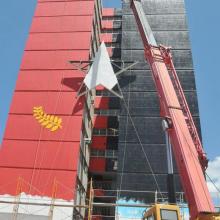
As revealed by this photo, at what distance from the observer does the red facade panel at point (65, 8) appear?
4775 cm

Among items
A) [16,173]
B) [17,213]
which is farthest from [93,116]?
[17,213]

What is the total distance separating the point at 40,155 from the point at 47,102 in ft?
21.8

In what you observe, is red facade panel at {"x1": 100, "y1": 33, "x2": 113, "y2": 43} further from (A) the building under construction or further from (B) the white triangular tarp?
(B) the white triangular tarp

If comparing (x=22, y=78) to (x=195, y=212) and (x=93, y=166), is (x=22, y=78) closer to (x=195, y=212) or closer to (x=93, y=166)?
(x=93, y=166)

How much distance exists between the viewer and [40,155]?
3656cm

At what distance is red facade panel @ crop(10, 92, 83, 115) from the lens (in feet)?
129

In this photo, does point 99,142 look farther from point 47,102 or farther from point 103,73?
point 103,73

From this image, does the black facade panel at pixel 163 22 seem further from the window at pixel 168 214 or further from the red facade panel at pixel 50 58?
the window at pixel 168 214

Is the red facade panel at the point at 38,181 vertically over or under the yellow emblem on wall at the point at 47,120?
under

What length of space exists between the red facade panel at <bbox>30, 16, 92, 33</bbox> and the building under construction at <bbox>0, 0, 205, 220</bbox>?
13 cm

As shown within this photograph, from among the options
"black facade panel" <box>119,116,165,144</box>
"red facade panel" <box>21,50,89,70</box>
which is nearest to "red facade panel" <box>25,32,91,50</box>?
"red facade panel" <box>21,50,89,70</box>

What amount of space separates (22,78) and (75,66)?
6.65 metres

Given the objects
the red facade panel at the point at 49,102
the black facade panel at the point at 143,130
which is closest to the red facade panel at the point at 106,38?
the red facade panel at the point at 49,102

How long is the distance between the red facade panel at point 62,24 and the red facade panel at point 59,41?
863 millimetres
